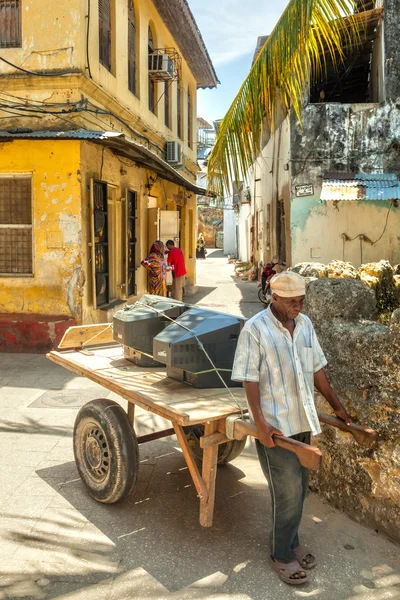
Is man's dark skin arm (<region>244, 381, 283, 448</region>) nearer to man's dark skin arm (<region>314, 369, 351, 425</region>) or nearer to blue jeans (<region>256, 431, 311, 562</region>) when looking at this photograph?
blue jeans (<region>256, 431, 311, 562</region>)

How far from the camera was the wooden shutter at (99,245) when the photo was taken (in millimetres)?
9023

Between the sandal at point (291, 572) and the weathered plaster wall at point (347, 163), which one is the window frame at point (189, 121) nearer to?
the weathered plaster wall at point (347, 163)

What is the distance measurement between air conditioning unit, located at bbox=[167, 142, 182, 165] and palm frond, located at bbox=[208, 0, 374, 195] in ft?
28.7

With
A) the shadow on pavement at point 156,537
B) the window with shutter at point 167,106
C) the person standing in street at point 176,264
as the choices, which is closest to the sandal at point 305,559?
the shadow on pavement at point 156,537

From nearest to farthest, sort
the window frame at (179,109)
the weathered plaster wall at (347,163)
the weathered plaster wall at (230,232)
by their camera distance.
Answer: the weathered plaster wall at (347,163), the window frame at (179,109), the weathered plaster wall at (230,232)

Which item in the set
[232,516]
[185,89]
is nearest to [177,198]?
[185,89]

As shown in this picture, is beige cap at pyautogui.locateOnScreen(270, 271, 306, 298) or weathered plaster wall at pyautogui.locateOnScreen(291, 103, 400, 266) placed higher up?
weathered plaster wall at pyautogui.locateOnScreen(291, 103, 400, 266)

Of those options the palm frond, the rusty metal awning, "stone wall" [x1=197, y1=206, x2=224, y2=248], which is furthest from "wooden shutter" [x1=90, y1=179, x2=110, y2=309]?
"stone wall" [x1=197, y1=206, x2=224, y2=248]

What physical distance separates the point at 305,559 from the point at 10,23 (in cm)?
872

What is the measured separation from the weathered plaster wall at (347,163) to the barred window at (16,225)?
233 inches

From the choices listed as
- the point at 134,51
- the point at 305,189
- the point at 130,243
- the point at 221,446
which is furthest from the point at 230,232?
the point at 221,446

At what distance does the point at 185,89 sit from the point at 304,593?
53.6ft

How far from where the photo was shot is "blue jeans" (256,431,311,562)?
3.02 meters

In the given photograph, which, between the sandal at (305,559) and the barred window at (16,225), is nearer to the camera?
the sandal at (305,559)
